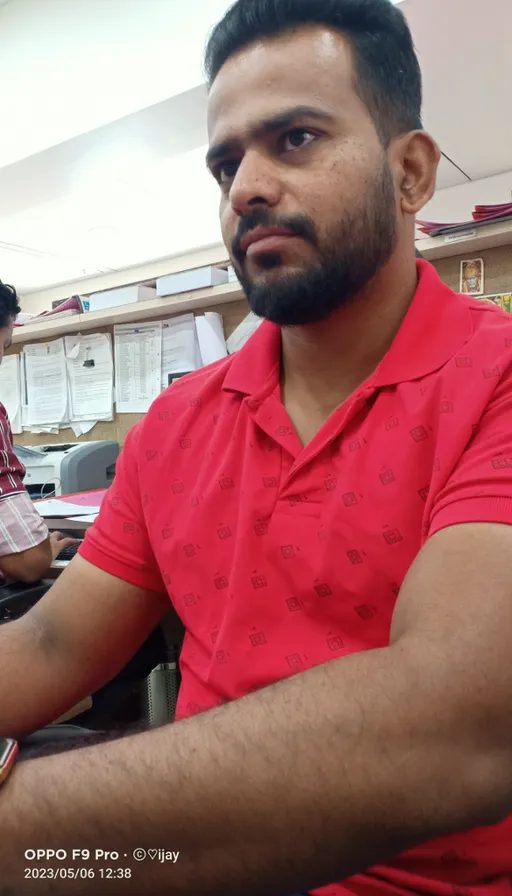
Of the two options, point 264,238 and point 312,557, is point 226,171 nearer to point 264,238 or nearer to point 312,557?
point 264,238

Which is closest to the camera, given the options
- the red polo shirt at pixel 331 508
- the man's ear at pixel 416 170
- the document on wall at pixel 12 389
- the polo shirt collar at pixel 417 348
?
the red polo shirt at pixel 331 508

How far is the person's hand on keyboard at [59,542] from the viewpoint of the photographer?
52.5 inches

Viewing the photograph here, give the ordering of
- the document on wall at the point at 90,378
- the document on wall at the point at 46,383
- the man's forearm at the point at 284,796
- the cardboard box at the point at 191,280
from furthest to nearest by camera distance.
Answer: the document on wall at the point at 46,383 → the document on wall at the point at 90,378 → the cardboard box at the point at 191,280 → the man's forearm at the point at 284,796

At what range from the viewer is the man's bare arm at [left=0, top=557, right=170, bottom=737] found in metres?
0.74

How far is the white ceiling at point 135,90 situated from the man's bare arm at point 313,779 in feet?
7.59

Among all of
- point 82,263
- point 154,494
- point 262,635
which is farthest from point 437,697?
point 82,263

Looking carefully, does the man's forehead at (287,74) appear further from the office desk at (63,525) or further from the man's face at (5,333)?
the man's face at (5,333)

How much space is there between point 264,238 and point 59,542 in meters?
0.94

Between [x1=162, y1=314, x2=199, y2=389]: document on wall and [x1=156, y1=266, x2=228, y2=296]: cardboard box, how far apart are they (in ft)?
0.47

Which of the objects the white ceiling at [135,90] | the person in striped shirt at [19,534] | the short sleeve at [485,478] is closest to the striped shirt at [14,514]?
the person in striped shirt at [19,534]

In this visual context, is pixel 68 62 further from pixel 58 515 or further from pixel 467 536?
pixel 467 536

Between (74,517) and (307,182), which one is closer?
(307,182)

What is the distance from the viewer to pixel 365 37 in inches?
30.1

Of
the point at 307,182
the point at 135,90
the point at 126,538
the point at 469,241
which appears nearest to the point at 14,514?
the point at 126,538
